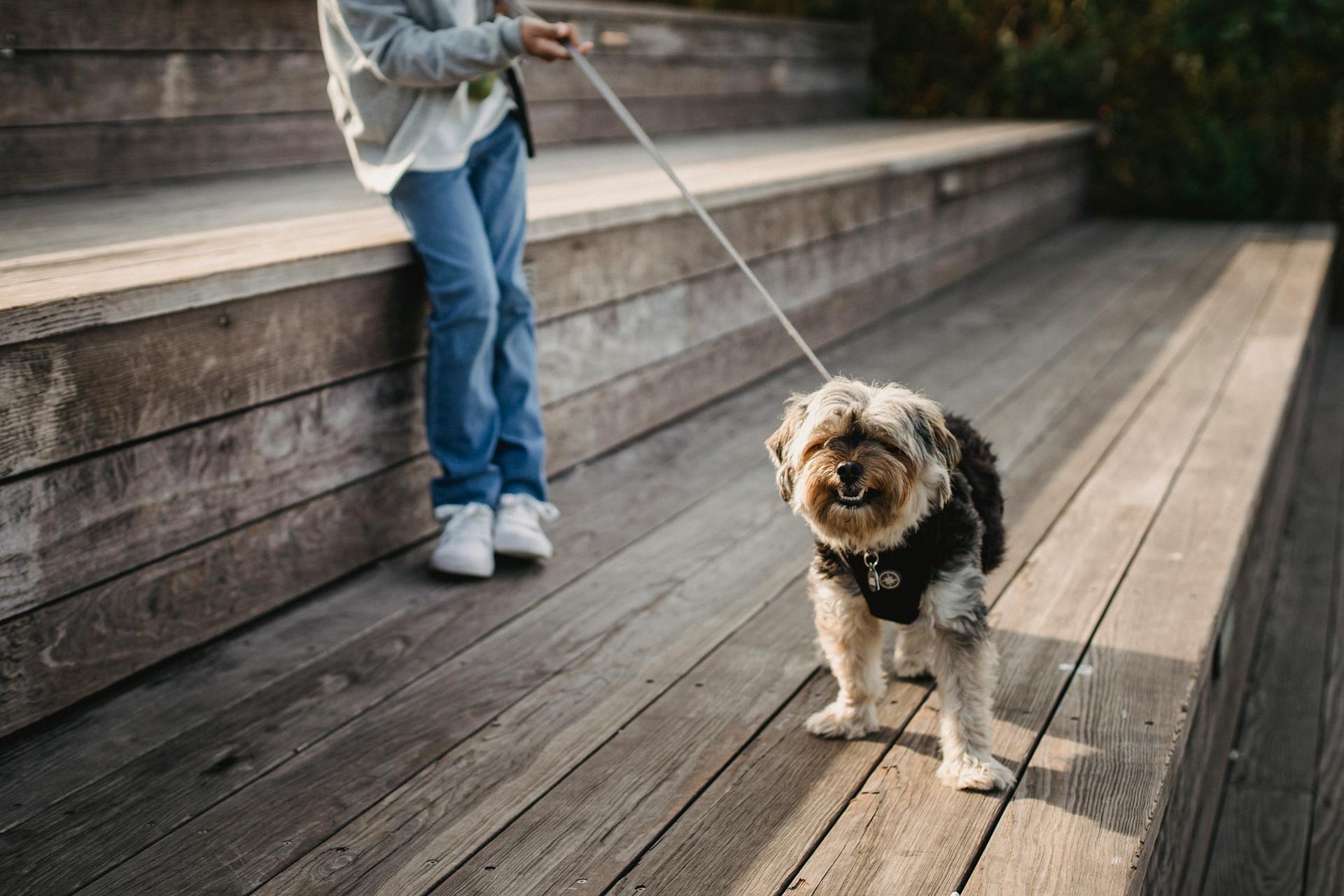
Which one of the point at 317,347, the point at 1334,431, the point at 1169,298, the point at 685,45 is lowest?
the point at 1334,431

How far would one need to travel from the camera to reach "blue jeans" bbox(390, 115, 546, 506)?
2.90 meters

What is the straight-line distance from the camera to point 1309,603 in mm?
4559

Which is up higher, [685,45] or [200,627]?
[685,45]

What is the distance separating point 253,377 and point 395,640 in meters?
0.64

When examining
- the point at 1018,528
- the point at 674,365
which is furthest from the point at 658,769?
the point at 674,365

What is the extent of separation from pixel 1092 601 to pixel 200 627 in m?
1.95

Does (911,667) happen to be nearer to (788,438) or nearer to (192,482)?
(788,438)

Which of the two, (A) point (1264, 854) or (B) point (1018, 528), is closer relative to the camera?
(A) point (1264, 854)

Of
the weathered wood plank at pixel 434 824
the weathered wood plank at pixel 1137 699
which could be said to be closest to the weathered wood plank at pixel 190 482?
the weathered wood plank at pixel 434 824

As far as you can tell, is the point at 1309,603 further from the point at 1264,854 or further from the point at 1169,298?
the point at 1169,298

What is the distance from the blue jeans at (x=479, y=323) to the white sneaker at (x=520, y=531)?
4 cm

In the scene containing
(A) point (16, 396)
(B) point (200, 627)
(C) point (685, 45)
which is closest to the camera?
(A) point (16, 396)

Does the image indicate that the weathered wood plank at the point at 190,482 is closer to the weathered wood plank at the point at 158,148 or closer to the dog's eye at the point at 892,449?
the dog's eye at the point at 892,449

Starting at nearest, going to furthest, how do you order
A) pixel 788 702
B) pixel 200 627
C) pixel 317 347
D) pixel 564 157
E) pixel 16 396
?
pixel 16 396 < pixel 788 702 < pixel 200 627 < pixel 317 347 < pixel 564 157
